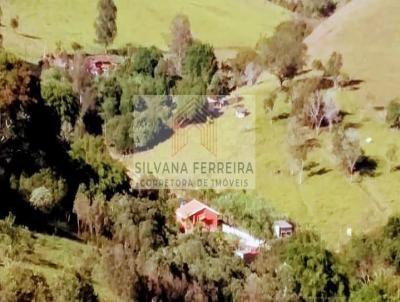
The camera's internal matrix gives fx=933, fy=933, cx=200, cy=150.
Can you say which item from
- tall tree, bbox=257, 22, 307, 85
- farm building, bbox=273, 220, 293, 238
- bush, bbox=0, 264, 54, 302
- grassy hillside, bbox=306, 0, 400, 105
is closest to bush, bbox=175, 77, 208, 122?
tall tree, bbox=257, 22, 307, 85

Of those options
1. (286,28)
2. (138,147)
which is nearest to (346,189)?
(138,147)

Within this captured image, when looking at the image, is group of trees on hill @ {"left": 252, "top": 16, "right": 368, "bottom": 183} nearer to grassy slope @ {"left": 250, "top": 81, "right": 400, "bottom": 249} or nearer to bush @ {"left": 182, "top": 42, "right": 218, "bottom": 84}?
grassy slope @ {"left": 250, "top": 81, "right": 400, "bottom": 249}

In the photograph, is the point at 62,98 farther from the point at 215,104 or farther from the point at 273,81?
the point at 273,81

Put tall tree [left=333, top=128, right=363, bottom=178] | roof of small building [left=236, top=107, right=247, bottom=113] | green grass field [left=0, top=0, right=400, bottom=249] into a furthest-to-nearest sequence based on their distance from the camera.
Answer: roof of small building [left=236, top=107, right=247, bottom=113]
tall tree [left=333, top=128, right=363, bottom=178]
green grass field [left=0, top=0, right=400, bottom=249]

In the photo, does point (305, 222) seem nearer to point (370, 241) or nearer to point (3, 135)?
point (370, 241)

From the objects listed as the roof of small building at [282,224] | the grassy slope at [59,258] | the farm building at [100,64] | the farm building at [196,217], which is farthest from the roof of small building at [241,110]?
the grassy slope at [59,258]

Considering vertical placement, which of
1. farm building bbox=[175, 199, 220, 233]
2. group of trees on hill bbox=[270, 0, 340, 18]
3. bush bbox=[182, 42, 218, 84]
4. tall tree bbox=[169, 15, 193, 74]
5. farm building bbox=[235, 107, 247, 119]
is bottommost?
farm building bbox=[175, 199, 220, 233]

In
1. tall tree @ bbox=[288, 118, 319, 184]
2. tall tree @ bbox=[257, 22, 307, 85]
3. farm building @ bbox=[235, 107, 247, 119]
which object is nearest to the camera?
tall tree @ bbox=[288, 118, 319, 184]
